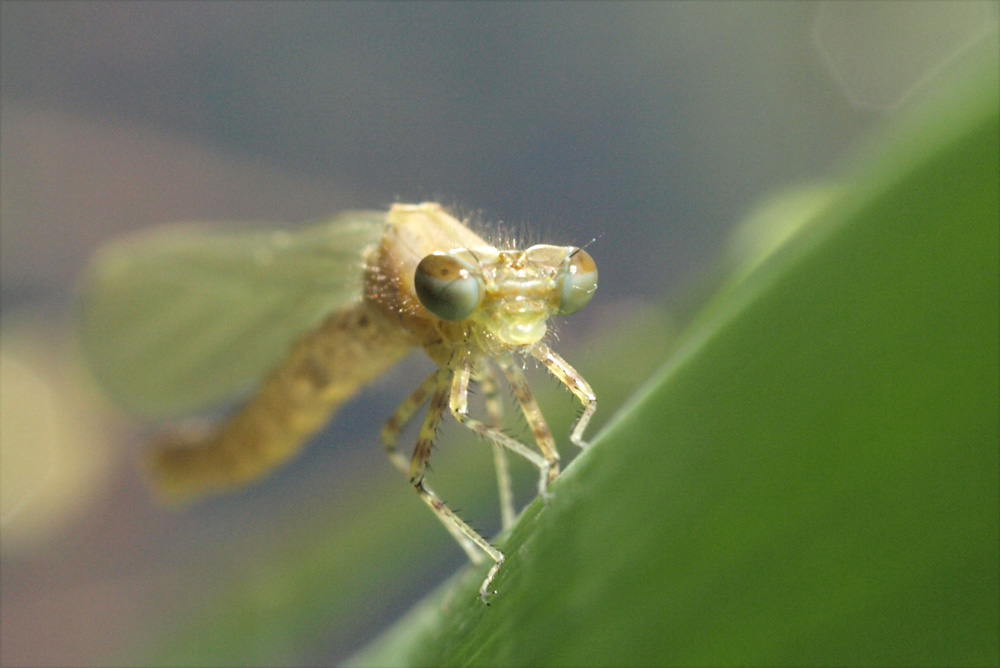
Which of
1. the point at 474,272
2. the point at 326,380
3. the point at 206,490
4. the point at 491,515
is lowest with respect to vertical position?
the point at 491,515

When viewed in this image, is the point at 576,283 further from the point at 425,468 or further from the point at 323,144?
the point at 323,144

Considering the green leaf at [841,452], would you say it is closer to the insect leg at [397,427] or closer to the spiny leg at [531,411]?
the spiny leg at [531,411]

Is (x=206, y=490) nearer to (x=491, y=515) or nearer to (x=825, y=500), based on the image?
(x=491, y=515)

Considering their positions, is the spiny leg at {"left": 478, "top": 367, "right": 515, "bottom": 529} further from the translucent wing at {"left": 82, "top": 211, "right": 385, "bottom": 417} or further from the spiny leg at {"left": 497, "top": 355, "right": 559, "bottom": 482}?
the translucent wing at {"left": 82, "top": 211, "right": 385, "bottom": 417}

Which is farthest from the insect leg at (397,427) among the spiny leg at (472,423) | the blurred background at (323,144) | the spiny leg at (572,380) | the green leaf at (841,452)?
the blurred background at (323,144)

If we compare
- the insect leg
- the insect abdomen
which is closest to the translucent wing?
the insect abdomen

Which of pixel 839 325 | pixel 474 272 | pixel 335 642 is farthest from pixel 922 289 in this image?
pixel 335 642
